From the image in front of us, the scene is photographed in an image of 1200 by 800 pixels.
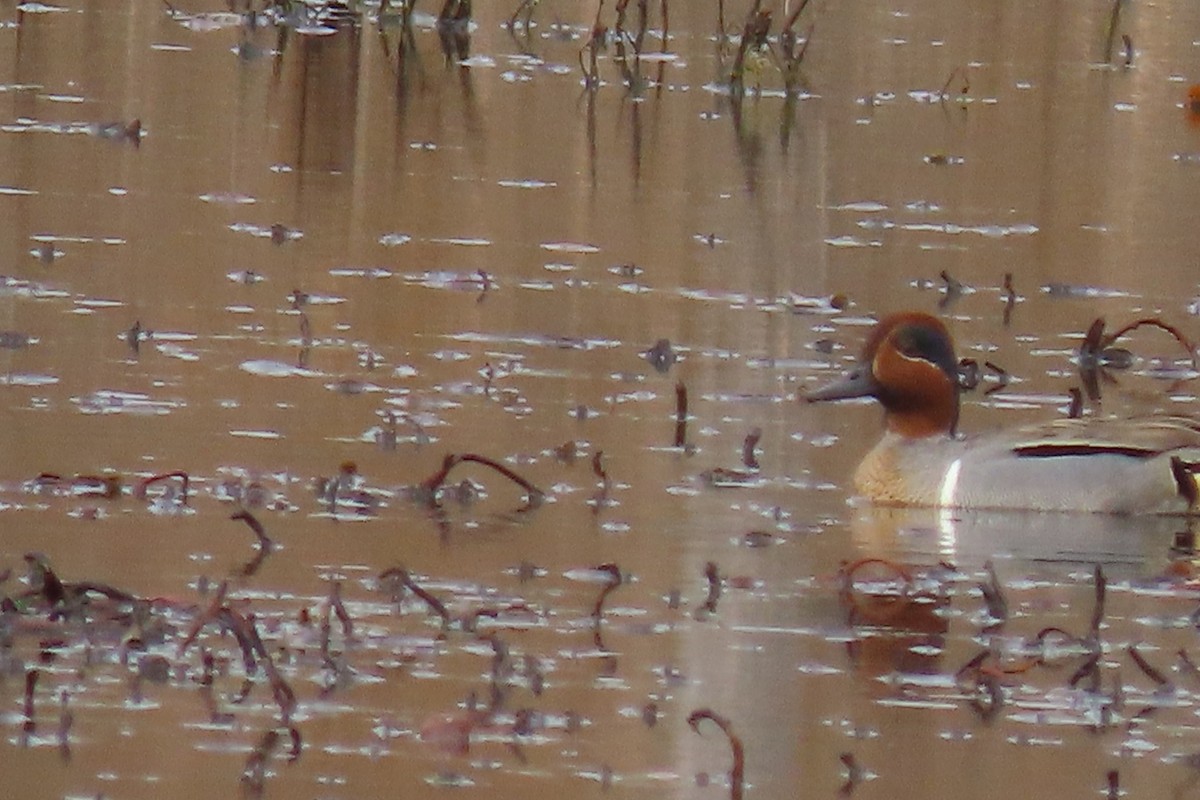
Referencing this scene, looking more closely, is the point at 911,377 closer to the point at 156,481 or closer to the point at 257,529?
the point at 156,481

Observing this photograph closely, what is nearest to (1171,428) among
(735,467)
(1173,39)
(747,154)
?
(735,467)

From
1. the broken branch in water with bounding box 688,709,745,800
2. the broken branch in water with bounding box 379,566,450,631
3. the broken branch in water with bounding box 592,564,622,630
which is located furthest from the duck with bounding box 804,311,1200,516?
the broken branch in water with bounding box 688,709,745,800

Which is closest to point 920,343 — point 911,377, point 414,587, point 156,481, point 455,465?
point 911,377

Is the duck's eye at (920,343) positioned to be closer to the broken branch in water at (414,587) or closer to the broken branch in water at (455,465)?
the broken branch in water at (455,465)

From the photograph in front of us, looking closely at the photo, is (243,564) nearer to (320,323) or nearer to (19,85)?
(320,323)

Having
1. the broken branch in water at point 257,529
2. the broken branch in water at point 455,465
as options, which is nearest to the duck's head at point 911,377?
the broken branch in water at point 455,465

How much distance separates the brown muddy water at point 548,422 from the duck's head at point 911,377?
0.19 m

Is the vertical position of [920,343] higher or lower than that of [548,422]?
higher

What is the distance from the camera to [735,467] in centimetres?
957

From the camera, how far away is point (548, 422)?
991 cm

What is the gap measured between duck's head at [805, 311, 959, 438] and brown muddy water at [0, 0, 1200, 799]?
190mm

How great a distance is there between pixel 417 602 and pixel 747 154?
886 centimetres

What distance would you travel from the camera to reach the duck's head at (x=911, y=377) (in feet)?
33.7

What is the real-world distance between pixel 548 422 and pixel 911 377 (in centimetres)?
106
